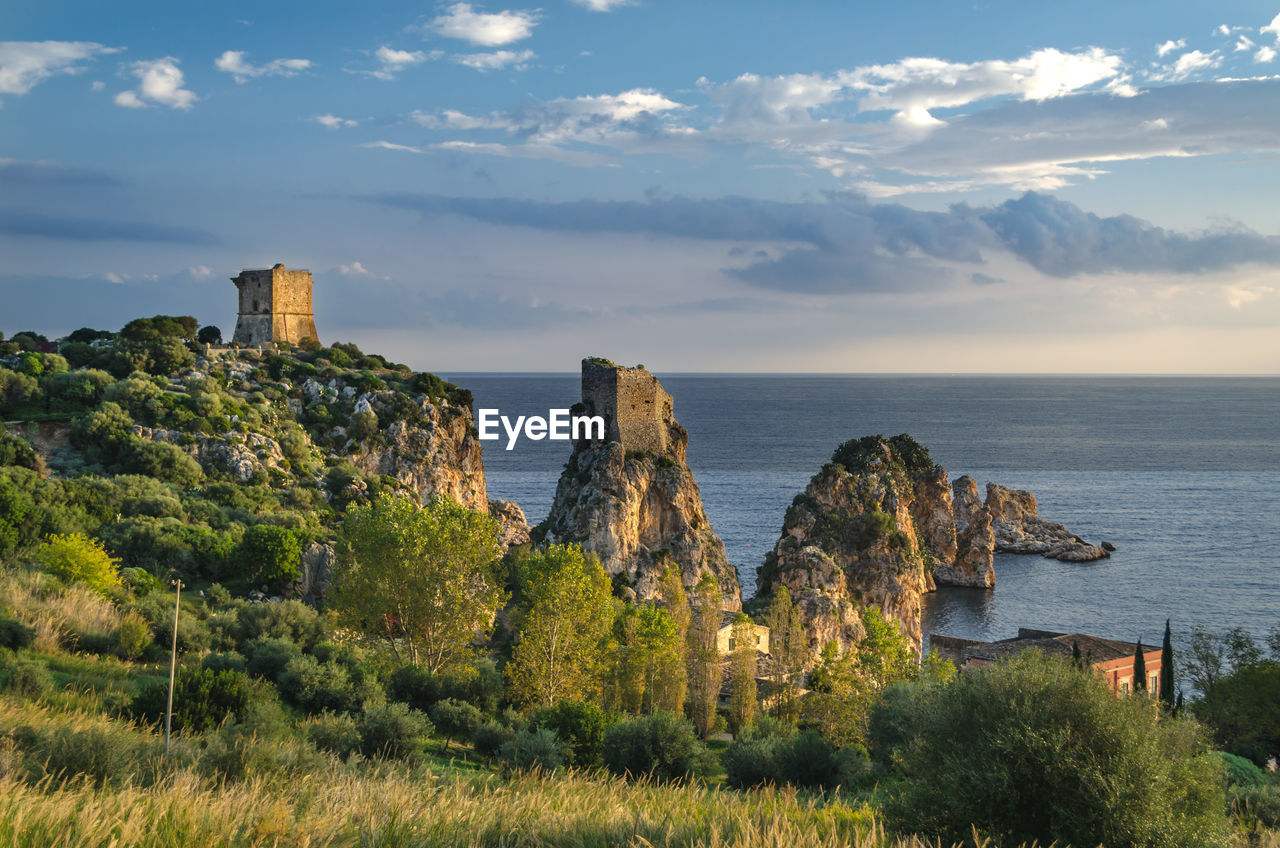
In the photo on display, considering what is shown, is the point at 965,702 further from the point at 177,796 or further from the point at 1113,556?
the point at 1113,556

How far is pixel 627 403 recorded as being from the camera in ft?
180

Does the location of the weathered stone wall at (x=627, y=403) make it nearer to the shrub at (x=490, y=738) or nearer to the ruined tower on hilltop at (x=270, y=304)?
the shrub at (x=490, y=738)

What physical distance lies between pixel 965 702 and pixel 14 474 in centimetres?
4247

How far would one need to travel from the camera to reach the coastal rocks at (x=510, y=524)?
3152 inches

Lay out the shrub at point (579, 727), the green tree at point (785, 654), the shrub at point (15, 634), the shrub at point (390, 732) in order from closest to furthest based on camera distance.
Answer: the shrub at point (390, 732)
the shrub at point (15, 634)
the shrub at point (579, 727)
the green tree at point (785, 654)

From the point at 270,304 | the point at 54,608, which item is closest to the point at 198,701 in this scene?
the point at 54,608

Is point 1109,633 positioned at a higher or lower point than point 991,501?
lower

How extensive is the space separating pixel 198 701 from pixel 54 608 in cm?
941

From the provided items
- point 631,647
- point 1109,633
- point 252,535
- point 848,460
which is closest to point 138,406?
point 252,535

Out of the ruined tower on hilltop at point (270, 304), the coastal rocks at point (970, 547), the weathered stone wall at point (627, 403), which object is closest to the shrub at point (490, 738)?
the weathered stone wall at point (627, 403)

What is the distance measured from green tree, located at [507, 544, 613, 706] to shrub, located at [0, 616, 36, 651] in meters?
13.2

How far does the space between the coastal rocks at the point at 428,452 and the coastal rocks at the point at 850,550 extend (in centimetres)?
2410

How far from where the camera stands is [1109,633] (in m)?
72.3

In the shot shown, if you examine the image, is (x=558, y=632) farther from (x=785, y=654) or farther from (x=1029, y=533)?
(x=1029, y=533)
